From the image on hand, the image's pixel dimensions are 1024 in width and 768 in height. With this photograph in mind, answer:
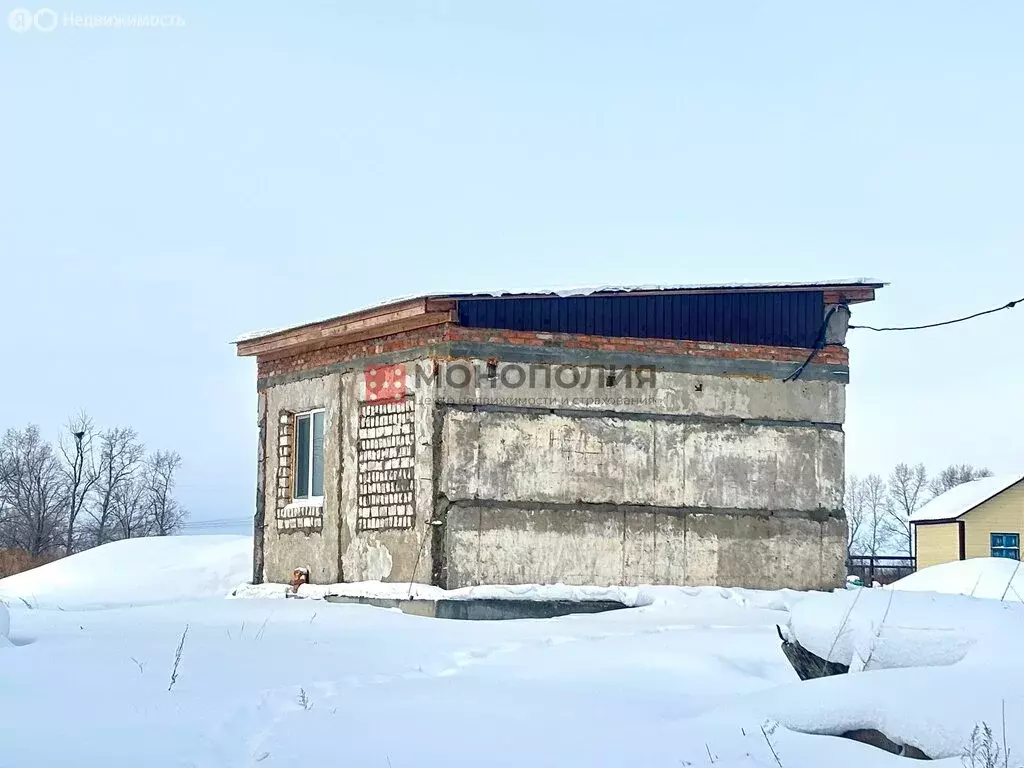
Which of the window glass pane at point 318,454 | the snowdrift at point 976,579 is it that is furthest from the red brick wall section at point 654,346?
the window glass pane at point 318,454

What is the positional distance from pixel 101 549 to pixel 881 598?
73.7 feet

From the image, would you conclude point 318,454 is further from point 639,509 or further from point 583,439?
point 639,509

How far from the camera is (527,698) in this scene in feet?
23.5

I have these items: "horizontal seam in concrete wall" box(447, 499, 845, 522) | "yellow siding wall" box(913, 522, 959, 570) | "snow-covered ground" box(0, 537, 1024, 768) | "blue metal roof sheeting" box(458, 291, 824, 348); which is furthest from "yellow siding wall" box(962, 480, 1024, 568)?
"snow-covered ground" box(0, 537, 1024, 768)

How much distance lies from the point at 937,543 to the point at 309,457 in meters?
24.8

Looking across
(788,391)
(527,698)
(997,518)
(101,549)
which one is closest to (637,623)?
(788,391)

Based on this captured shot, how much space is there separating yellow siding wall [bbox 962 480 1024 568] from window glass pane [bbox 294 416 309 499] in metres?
23.8

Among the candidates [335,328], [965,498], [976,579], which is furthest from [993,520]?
[335,328]

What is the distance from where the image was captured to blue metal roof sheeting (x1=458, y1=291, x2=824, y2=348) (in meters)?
13.6

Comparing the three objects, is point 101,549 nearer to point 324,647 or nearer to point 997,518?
point 324,647

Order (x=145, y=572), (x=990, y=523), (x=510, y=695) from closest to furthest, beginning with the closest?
1. (x=510, y=695)
2. (x=145, y=572)
3. (x=990, y=523)

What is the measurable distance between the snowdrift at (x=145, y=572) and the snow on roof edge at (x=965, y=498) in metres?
19.7

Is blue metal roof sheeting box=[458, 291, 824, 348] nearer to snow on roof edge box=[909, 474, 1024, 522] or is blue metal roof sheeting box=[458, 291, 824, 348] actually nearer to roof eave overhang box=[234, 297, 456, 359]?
roof eave overhang box=[234, 297, 456, 359]

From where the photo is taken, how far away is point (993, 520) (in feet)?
112
